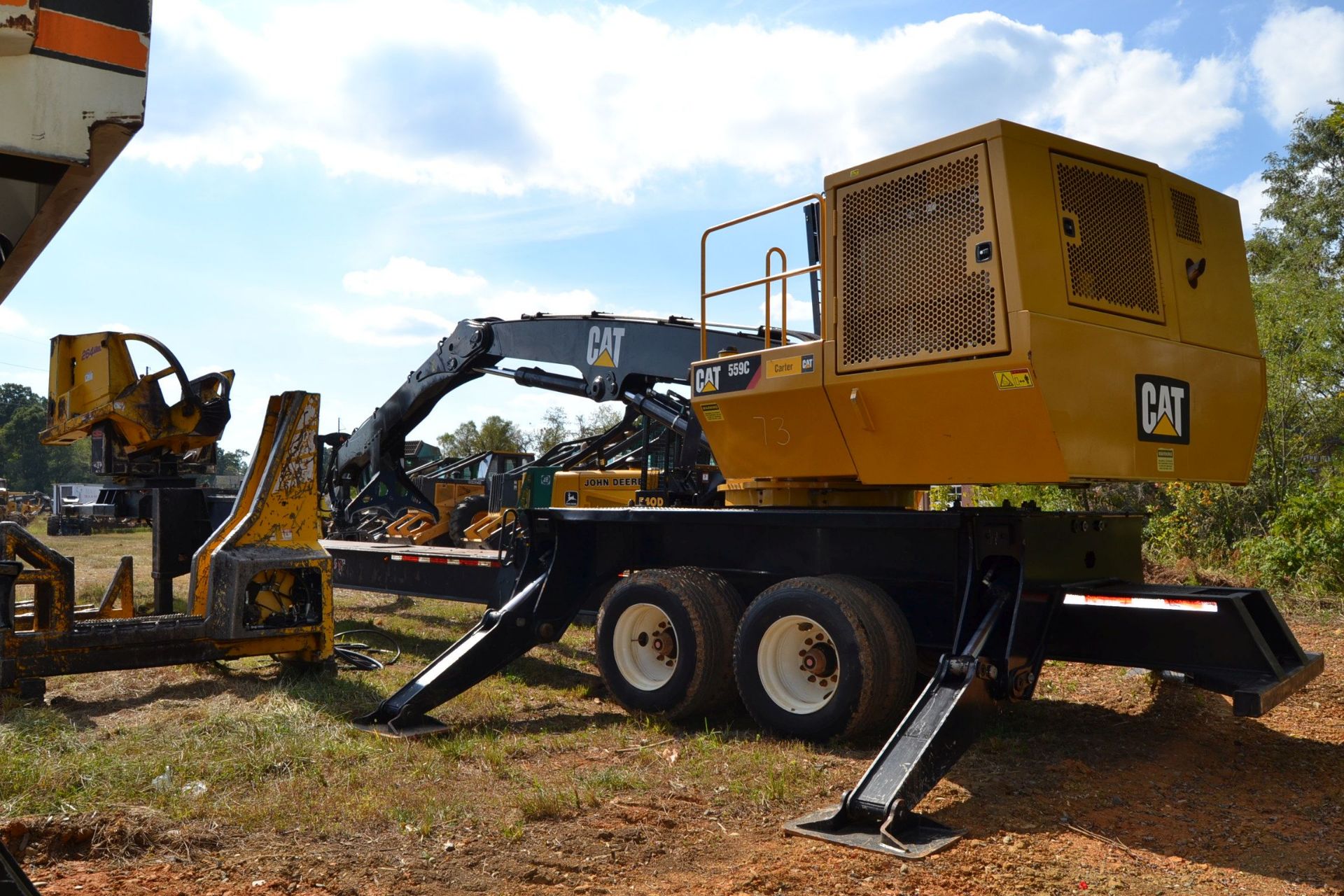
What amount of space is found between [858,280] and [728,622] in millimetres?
2472

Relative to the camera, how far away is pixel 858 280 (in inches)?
246

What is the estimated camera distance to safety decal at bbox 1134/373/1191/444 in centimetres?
589

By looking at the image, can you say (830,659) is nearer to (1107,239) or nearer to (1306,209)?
(1107,239)

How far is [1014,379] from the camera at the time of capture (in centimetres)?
540

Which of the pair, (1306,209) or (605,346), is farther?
(1306,209)

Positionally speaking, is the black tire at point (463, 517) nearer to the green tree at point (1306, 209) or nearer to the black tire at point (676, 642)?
the black tire at point (676, 642)

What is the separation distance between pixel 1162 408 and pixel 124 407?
8.03m

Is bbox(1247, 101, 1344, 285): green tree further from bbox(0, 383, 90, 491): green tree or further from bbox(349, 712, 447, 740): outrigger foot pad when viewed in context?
bbox(0, 383, 90, 491): green tree

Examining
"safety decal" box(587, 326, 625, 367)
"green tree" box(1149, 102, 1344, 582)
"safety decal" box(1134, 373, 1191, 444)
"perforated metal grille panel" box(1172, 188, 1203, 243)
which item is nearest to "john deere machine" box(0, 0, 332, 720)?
"safety decal" box(587, 326, 625, 367)

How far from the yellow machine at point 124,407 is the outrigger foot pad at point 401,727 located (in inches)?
148

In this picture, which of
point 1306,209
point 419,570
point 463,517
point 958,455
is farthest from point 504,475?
point 1306,209

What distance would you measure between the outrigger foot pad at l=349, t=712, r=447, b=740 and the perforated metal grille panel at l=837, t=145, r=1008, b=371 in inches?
136

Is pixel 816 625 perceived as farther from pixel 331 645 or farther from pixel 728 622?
pixel 331 645

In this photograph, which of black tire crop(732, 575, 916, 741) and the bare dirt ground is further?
black tire crop(732, 575, 916, 741)
